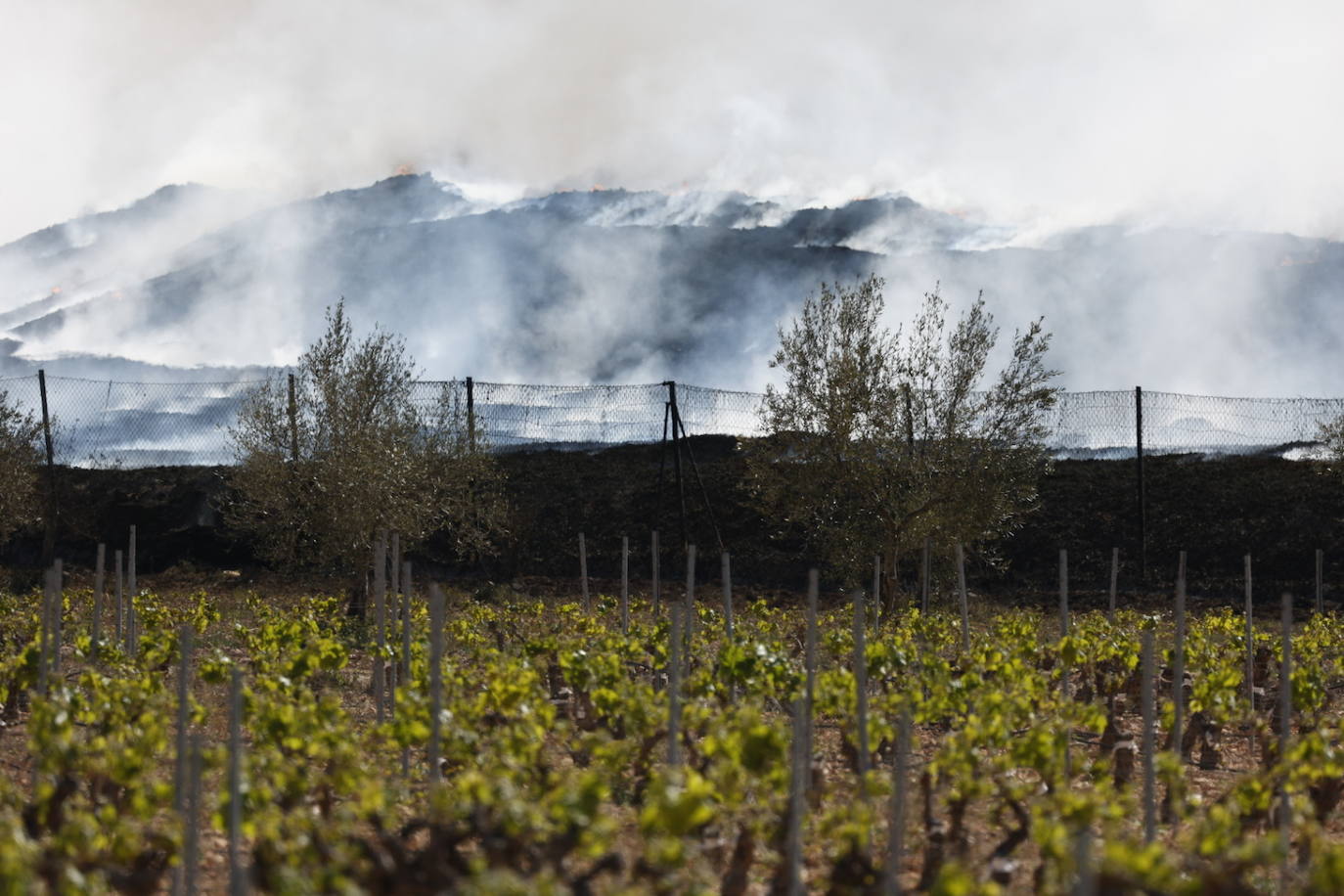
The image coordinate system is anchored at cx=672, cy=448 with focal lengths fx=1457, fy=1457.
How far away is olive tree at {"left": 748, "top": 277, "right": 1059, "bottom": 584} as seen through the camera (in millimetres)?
22453

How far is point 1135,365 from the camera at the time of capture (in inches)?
5723

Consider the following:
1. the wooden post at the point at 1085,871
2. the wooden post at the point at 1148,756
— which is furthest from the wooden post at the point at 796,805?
the wooden post at the point at 1148,756

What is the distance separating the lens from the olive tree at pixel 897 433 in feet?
73.7

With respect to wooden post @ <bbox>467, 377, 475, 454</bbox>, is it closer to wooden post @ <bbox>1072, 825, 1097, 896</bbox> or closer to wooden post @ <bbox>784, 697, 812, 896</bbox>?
wooden post @ <bbox>784, 697, 812, 896</bbox>

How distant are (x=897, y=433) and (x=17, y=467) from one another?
16922 millimetres

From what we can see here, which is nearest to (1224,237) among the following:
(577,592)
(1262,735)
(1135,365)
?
(1135,365)

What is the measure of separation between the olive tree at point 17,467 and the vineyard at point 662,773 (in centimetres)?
1142

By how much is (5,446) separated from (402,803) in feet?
69.8

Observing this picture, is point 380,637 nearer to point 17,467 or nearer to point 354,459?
point 354,459

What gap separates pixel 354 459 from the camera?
22.6 m

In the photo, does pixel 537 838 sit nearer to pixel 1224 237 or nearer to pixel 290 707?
pixel 290 707

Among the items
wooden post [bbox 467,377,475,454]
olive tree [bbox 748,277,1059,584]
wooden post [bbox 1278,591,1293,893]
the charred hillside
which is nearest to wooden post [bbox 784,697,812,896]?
wooden post [bbox 1278,591,1293,893]

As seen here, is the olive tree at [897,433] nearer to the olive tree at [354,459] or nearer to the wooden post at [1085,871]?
the olive tree at [354,459]

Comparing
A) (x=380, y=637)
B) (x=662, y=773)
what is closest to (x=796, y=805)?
(x=662, y=773)
